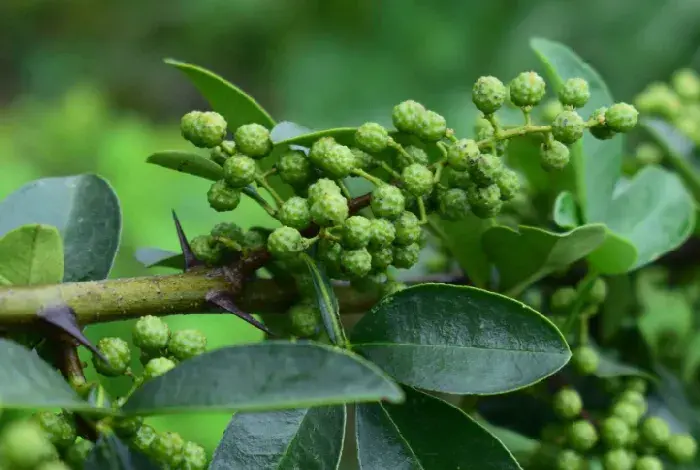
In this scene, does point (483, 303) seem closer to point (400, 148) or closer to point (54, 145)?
point (400, 148)

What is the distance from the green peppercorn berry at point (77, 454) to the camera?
75 cm

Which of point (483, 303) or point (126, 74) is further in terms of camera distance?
point (126, 74)

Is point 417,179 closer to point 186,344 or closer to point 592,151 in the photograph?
point 186,344

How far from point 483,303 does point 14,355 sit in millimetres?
442

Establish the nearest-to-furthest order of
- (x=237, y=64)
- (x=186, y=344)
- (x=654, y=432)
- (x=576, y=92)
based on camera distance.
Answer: (x=186, y=344) → (x=576, y=92) → (x=654, y=432) → (x=237, y=64)

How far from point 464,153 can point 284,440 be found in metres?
0.36

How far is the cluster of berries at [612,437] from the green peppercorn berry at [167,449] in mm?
572

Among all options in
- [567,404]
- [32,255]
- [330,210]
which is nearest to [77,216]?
[32,255]

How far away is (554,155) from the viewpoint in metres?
0.95

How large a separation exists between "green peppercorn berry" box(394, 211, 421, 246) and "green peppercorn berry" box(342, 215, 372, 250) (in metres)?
0.05

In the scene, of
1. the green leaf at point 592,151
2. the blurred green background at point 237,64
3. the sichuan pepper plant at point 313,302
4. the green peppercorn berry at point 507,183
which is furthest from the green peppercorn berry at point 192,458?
the blurred green background at point 237,64

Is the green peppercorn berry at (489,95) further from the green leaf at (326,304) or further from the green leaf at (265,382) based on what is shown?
the green leaf at (265,382)

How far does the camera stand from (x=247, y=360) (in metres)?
0.66

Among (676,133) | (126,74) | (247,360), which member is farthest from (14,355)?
(126,74)
